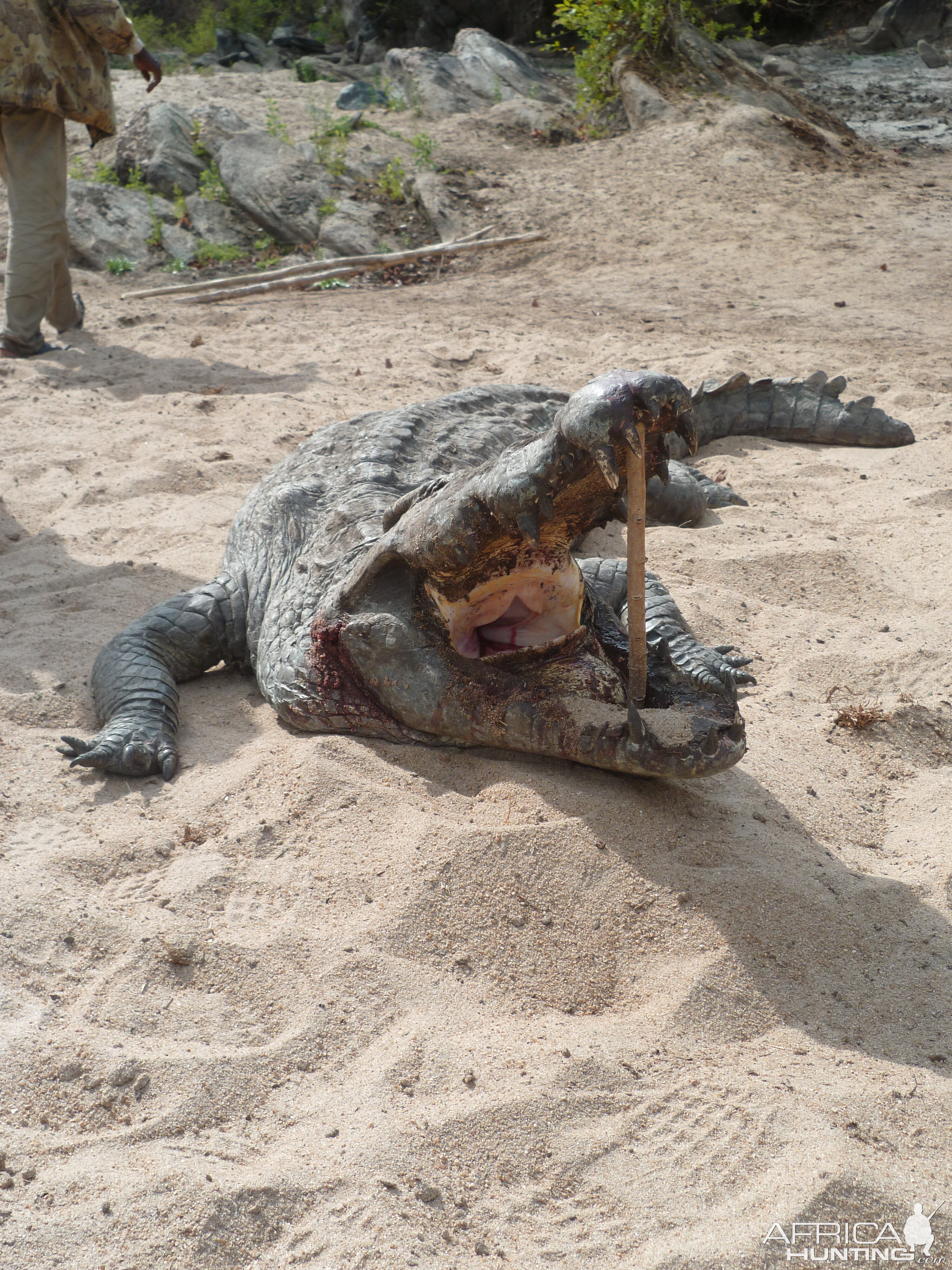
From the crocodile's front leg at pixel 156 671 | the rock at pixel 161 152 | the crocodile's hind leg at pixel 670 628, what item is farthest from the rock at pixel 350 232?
the crocodile's hind leg at pixel 670 628

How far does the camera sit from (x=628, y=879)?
232 centimetres

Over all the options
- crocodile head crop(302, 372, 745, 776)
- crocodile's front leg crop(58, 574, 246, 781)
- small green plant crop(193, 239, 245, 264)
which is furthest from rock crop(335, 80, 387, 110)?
crocodile head crop(302, 372, 745, 776)

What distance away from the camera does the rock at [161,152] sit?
408 inches

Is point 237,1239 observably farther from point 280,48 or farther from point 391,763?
point 280,48

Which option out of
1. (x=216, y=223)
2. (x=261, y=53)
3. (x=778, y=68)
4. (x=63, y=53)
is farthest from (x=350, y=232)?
(x=261, y=53)

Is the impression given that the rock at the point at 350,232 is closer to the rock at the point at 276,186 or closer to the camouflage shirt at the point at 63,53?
the rock at the point at 276,186

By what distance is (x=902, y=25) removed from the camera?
15445 millimetres

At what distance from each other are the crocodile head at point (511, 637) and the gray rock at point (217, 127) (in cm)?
→ 963

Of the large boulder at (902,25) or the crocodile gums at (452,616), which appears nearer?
the crocodile gums at (452,616)

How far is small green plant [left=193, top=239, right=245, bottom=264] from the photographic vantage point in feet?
30.6

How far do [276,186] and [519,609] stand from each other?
28.3 ft

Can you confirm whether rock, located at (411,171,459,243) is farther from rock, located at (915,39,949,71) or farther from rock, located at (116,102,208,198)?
rock, located at (915,39,949,71)

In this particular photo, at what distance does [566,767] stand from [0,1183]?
5.00 feet

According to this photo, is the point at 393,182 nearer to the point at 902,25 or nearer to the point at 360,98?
the point at 360,98
